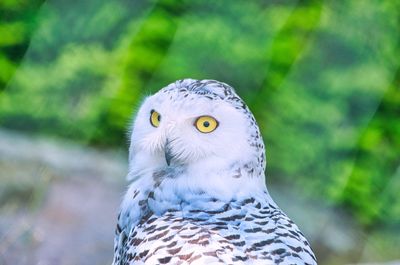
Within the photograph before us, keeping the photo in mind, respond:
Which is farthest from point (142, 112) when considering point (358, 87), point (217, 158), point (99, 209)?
point (358, 87)

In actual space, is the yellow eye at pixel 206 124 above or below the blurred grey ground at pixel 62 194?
above

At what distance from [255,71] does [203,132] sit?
6.06 ft

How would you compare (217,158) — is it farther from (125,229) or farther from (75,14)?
(75,14)

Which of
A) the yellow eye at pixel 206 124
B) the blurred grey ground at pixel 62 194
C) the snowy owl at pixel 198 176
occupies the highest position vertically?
the yellow eye at pixel 206 124

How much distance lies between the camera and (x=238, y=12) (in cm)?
402

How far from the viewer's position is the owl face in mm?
2160

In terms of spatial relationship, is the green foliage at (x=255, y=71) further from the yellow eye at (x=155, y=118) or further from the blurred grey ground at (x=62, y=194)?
the yellow eye at (x=155, y=118)

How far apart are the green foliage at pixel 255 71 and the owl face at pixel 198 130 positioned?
1.74 m

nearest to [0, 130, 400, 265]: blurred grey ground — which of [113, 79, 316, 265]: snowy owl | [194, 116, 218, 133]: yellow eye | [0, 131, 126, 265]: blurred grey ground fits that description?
[0, 131, 126, 265]: blurred grey ground

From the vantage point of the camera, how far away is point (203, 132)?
219cm

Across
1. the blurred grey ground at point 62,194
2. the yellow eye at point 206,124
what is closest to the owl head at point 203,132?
the yellow eye at point 206,124

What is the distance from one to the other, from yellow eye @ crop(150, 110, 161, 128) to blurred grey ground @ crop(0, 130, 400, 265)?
160 centimetres

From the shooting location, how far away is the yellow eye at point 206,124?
7.11ft

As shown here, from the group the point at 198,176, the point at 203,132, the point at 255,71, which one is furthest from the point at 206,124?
the point at 255,71
